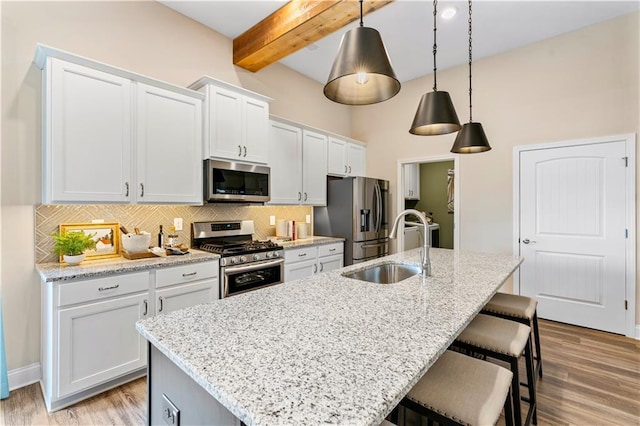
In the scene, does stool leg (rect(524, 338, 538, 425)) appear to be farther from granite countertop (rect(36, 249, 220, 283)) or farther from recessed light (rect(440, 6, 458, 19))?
recessed light (rect(440, 6, 458, 19))

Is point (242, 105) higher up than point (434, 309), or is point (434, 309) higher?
point (242, 105)

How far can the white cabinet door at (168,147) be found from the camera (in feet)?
8.14

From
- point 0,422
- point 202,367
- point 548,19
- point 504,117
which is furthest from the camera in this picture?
point 504,117

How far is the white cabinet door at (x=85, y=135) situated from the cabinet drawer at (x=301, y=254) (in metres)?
1.64

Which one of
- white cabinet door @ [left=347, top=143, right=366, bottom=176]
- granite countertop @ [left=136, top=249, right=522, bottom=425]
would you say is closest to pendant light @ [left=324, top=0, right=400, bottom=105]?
granite countertop @ [left=136, top=249, right=522, bottom=425]

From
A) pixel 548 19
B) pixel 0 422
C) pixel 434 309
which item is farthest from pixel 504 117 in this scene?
pixel 0 422

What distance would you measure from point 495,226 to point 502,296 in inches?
71.6

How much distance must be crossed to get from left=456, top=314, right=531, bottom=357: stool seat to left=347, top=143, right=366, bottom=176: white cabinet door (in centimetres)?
325

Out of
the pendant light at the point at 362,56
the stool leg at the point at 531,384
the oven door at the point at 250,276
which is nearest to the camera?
the pendant light at the point at 362,56

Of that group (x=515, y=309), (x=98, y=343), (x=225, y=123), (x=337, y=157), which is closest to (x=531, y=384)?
(x=515, y=309)

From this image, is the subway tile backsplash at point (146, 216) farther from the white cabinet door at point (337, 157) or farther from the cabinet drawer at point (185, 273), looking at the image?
the white cabinet door at point (337, 157)

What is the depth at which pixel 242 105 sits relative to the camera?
3160 millimetres

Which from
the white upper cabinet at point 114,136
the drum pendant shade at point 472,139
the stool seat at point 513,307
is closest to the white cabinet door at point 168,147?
the white upper cabinet at point 114,136

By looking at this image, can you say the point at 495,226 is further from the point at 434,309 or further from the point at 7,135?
the point at 7,135
